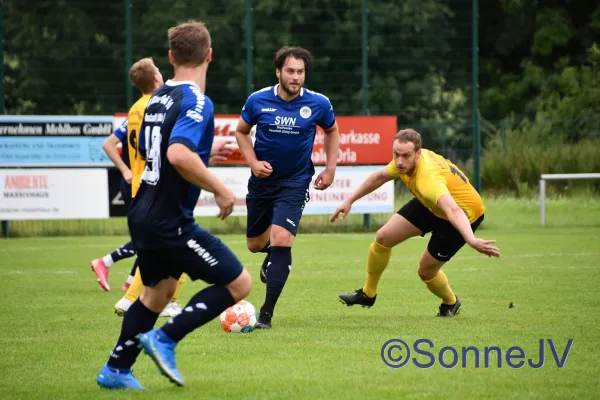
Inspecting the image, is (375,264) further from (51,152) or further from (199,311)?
(51,152)

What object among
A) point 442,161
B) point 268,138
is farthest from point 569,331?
point 268,138

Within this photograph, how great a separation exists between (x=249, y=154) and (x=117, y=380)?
325 centimetres

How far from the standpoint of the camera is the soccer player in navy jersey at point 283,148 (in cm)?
850

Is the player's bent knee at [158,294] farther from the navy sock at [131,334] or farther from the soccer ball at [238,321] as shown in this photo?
the soccer ball at [238,321]

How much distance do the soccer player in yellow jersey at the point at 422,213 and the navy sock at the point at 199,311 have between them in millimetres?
2855

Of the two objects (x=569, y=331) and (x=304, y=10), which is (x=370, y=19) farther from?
(x=569, y=331)

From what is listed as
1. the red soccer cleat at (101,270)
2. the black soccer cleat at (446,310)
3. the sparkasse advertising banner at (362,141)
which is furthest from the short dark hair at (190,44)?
the sparkasse advertising banner at (362,141)

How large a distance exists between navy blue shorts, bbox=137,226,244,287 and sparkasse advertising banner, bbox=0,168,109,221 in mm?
12201

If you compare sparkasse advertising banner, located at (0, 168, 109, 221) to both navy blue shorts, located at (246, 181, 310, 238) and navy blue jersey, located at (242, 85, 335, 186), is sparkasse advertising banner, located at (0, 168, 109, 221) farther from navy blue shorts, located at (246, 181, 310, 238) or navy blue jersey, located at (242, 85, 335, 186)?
navy blue jersey, located at (242, 85, 335, 186)

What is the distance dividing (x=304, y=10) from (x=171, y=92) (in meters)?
16.7

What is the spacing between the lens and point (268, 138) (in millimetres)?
8742

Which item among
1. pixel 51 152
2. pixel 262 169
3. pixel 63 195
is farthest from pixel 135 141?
pixel 51 152

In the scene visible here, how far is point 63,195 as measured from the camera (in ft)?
57.9

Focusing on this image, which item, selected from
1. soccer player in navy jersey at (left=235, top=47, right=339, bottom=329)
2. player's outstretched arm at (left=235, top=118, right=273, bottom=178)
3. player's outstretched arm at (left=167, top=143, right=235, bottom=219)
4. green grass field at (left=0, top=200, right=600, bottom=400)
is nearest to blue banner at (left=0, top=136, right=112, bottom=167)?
green grass field at (left=0, top=200, right=600, bottom=400)
